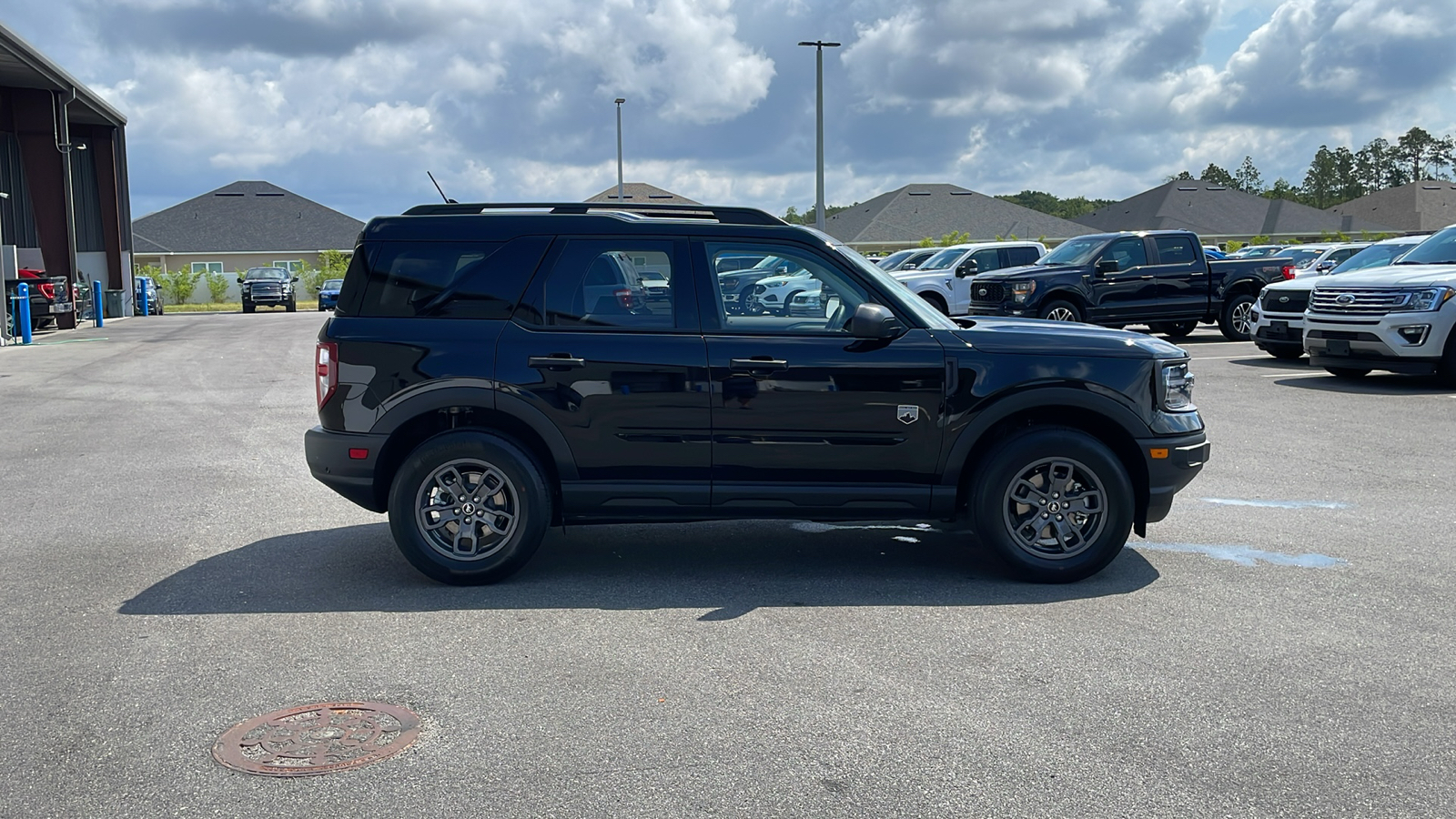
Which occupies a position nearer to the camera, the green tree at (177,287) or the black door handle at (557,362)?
the black door handle at (557,362)

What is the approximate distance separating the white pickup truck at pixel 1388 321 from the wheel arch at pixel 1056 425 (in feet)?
31.1

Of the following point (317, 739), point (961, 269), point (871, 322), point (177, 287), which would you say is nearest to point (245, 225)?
point (177, 287)

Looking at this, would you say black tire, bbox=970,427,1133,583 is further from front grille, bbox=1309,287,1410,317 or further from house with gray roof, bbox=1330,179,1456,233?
house with gray roof, bbox=1330,179,1456,233

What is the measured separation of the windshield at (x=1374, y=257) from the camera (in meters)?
18.1

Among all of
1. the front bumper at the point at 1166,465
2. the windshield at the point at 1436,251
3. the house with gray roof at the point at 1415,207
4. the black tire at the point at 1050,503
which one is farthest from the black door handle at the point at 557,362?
the house with gray roof at the point at 1415,207

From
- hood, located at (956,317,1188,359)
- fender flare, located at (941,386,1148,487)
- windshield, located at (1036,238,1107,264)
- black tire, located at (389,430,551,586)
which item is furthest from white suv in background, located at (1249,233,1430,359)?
black tire, located at (389,430,551,586)

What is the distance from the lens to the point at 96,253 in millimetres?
41844

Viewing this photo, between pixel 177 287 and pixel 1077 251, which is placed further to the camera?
pixel 177 287

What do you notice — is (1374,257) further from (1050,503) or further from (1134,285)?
(1050,503)

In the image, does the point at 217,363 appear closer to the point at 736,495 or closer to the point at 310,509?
the point at 310,509

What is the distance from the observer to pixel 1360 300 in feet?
48.0

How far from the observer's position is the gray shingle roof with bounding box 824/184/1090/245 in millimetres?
56588

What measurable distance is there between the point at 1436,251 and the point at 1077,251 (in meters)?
6.25

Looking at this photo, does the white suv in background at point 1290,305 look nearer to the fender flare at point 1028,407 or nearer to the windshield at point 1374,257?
the windshield at point 1374,257
